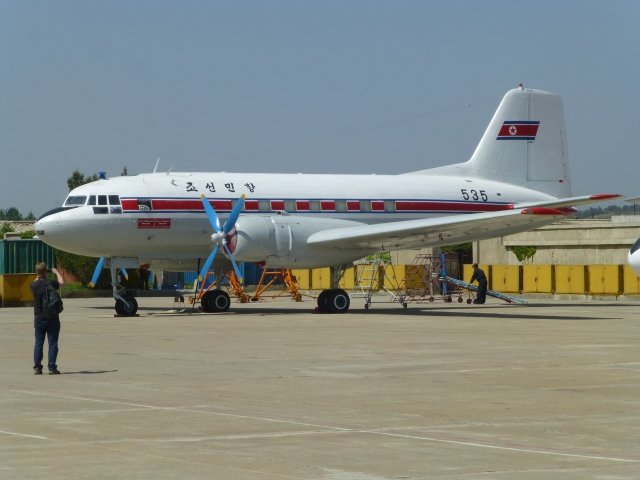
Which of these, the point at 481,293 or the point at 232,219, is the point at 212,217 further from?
the point at 481,293

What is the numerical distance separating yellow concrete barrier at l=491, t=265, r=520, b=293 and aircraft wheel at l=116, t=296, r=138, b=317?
2468 centimetres

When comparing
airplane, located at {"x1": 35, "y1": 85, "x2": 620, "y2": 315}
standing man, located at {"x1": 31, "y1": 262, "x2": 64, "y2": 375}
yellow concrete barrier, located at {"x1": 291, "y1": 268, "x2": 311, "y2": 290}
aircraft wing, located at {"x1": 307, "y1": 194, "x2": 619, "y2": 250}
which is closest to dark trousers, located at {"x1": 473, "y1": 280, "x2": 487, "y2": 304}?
airplane, located at {"x1": 35, "y1": 85, "x2": 620, "y2": 315}

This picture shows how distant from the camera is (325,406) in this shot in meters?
13.1

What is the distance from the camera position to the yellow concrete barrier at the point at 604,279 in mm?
48656

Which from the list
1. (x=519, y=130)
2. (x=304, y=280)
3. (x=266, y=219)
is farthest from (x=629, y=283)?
(x=266, y=219)

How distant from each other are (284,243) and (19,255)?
24.1 meters

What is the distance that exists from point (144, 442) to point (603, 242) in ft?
168

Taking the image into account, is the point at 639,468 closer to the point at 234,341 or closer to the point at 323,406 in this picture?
the point at 323,406

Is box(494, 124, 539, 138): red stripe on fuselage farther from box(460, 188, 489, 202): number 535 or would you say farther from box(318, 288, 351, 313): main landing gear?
box(318, 288, 351, 313): main landing gear

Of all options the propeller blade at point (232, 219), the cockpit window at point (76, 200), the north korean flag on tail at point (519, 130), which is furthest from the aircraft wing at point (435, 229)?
the cockpit window at point (76, 200)

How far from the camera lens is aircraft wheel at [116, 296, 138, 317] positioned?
109 feet

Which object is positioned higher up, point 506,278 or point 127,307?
point 506,278

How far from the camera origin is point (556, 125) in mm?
41875

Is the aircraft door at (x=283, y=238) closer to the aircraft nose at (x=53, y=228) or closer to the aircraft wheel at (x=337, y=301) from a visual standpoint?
the aircraft wheel at (x=337, y=301)
